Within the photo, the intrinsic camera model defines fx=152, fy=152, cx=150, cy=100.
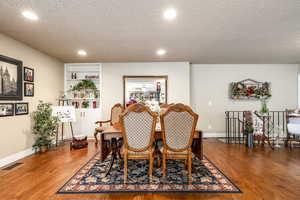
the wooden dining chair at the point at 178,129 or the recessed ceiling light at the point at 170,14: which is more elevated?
the recessed ceiling light at the point at 170,14

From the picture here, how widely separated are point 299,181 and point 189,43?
298cm

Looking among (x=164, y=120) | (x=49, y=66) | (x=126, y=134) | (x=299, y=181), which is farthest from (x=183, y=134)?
(x=49, y=66)

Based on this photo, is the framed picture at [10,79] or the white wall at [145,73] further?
the white wall at [145,73]

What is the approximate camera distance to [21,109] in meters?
3.21

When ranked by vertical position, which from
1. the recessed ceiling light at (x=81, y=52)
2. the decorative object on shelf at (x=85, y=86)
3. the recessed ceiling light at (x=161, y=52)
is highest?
the recessed ceiling light at (x=161, y=52)

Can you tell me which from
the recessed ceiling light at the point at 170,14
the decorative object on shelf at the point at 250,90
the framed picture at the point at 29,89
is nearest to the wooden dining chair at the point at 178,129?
the recessed ceiling light at the point at 170,14

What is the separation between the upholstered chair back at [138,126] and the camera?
2043mm

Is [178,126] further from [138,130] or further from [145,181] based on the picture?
[145,181]

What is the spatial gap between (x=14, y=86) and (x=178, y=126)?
3320mm

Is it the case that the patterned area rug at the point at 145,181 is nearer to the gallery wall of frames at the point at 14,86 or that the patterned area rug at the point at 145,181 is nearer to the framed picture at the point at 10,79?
the gallery wall of frames at the point at 14,86

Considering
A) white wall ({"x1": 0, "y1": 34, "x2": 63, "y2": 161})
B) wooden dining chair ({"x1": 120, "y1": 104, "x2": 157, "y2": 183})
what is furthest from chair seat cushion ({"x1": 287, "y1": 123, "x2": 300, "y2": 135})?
white wall ({"x1": 0, "y1": 34, "x2": 63, "y2": 161})

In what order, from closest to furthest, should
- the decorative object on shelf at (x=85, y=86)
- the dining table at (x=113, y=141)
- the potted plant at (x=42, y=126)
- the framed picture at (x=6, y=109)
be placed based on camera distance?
1. the dining table at (x=113, y=141)
2. the framed picture at (x=6, y=109)
3. the potted plant at (x=42, y=126)
4. the decorative object on shelf at (x=85, y=86)

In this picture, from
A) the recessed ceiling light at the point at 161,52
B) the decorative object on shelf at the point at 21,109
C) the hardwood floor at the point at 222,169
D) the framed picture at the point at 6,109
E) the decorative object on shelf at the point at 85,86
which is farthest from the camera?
the decorative object on shelf at the point at 85,86

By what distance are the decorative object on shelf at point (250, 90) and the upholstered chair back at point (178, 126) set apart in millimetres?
3825
